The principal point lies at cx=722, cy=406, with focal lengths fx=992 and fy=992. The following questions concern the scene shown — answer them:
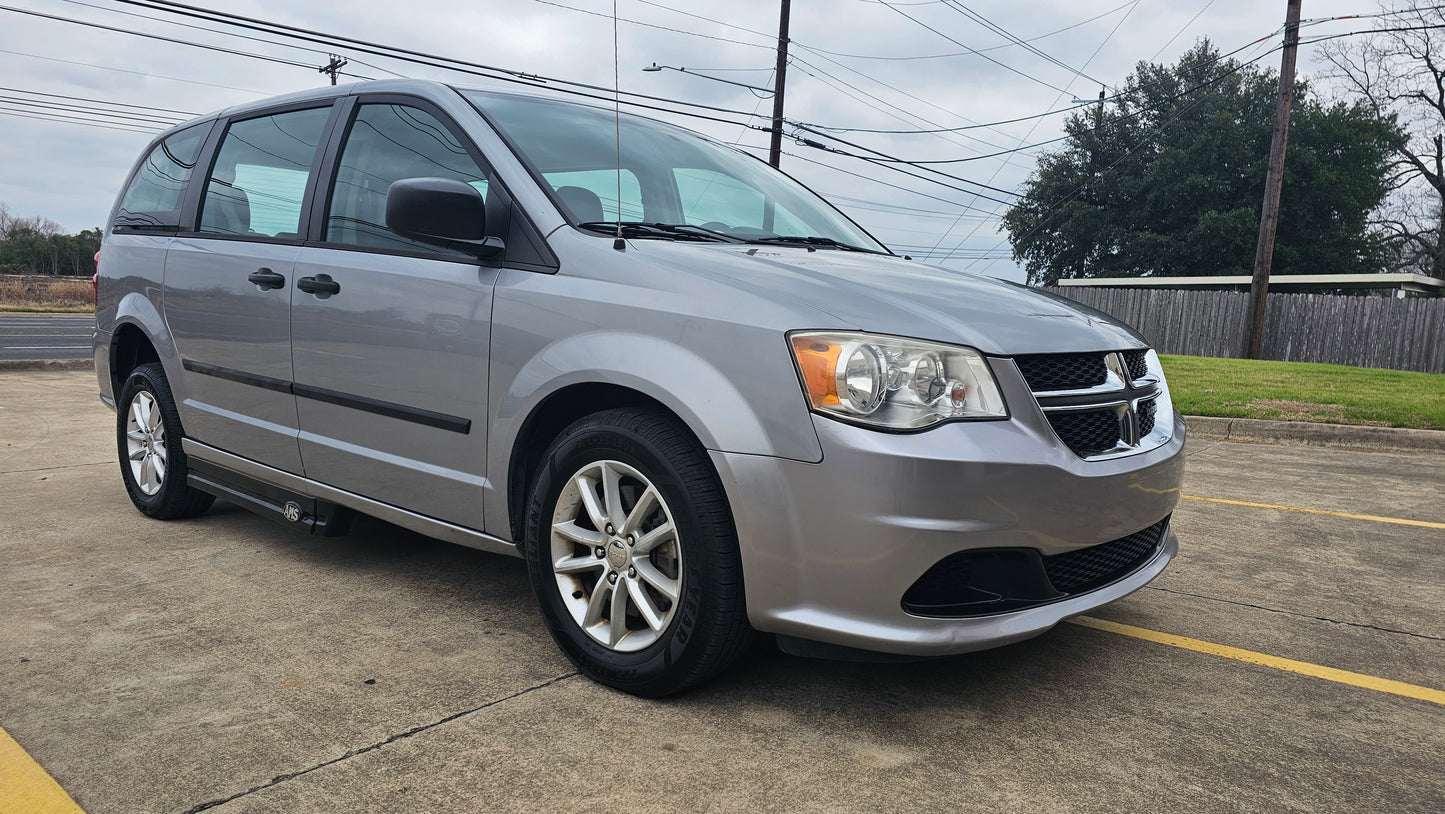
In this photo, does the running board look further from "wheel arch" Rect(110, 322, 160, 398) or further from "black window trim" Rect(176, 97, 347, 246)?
"black window trim" Rect(176, 97, 347, 246)

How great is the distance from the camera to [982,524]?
2.36 meters

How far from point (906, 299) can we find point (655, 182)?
4.04 feet

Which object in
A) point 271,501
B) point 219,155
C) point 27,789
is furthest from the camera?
point 219,155

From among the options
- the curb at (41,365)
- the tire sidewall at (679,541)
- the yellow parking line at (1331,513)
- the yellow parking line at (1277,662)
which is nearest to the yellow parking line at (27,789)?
the tire sidewall at (679,541)

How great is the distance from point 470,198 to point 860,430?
1.40 meters

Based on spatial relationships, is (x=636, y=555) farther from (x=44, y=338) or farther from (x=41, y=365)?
(x=44, y=338)

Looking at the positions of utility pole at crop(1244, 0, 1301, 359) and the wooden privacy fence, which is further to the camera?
the wooden privacy fence

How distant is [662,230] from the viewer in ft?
10.3

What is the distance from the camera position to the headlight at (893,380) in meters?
2.36

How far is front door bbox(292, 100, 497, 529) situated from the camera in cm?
309

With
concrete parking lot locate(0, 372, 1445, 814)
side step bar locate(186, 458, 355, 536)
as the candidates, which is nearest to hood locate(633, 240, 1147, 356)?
concrete parking lot locate(0, 372, 1445, 814)

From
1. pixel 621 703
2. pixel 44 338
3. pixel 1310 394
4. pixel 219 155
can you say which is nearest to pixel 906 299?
pixel 621 703

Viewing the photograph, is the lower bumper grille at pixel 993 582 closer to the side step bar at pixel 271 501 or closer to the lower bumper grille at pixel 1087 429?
the lower bumper grille at pixel 1087 429

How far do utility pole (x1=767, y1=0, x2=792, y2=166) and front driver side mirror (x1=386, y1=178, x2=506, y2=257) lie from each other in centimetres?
2007
